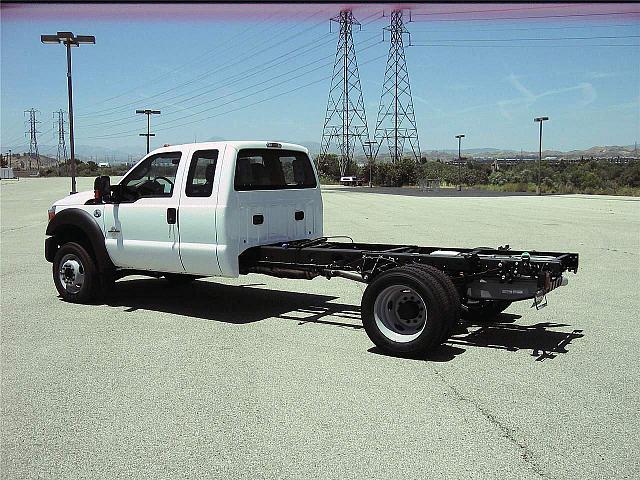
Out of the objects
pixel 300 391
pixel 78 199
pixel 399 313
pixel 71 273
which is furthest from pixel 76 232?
pixel 300 391

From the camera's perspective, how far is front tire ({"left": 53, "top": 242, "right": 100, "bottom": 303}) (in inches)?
391

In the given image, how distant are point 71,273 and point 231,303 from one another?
2316mm

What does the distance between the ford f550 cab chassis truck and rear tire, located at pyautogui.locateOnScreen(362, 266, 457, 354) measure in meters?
0.01

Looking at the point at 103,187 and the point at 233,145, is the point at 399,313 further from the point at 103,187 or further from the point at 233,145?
the point at 103,187

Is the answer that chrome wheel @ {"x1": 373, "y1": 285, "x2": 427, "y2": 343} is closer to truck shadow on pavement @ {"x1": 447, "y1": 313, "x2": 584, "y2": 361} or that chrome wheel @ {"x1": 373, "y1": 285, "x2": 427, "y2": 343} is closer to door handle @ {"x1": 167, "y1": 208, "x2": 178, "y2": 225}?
truck shadow on pavement @ {"x1": 447, "y1": 313, "x2": 584, "y2": 361}

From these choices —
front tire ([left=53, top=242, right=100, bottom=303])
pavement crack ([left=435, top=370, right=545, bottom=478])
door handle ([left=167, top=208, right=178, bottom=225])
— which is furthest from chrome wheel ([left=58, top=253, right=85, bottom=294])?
pavement crack ([left=435, top=370, right=545, bottom=478])

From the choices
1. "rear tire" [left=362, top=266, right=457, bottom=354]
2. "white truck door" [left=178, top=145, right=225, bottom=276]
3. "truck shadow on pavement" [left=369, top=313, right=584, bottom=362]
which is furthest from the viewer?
"white truck door" [left=178, top=145, right=225, bottom=276]

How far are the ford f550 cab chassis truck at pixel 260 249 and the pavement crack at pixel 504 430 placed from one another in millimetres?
1019

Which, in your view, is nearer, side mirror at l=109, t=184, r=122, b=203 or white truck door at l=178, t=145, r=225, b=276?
white truck door at l=178, t=145, r=225, b=276

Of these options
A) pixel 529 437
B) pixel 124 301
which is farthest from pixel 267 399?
pixel 124 301

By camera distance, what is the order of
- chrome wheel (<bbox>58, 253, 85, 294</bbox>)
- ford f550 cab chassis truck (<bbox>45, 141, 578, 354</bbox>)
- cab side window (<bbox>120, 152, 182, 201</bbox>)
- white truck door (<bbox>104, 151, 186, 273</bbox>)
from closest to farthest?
ford f550 cab chassis truck (<bbox>45, 141, 578, 354</bbox>) < white truck door (<bbox>104, 151, 186, 273</bbox>) < cab side window (<bbox>120, 152, 182, 201</bbox>) < chrome wheel (<bbox>58, 253, 85, 294</bbox>)

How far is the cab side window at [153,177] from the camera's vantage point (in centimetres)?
946

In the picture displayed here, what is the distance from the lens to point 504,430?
202 inches

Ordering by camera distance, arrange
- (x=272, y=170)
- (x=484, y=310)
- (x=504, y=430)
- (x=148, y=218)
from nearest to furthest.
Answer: (x=504, y=430) → (x=484, y=310) → (x=148, y=218) → (x=272, y=170)
